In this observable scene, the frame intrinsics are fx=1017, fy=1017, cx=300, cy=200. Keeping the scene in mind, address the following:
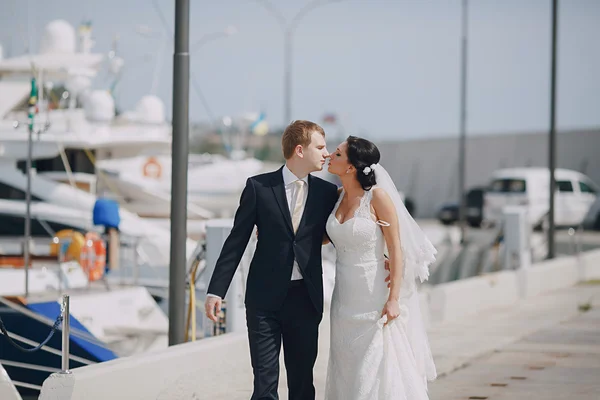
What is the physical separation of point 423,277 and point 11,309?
20.9 feet

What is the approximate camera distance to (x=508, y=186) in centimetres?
3684

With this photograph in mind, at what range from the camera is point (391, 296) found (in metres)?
5.95

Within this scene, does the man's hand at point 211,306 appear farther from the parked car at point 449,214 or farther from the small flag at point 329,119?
the small flag at point 329,119

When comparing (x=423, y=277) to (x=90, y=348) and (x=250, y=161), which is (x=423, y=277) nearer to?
(x=90, y=348)

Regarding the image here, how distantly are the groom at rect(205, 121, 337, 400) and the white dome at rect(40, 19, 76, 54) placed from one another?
18498 millimetres

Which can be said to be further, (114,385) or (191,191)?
(191,191)

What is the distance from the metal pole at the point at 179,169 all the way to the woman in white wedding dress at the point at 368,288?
248 centimetres

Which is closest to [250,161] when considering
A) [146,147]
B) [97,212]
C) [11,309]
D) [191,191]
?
[191,191]

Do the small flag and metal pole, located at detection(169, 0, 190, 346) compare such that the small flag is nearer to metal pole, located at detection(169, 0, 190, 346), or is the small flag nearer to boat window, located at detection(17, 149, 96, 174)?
boat window, located at detection(17, 149, 96, 174)

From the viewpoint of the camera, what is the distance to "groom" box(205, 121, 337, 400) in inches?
231

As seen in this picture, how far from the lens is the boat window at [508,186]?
36.5 m

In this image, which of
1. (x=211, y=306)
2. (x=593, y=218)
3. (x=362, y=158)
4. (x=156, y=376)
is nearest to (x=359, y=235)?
(x=362, y=158)

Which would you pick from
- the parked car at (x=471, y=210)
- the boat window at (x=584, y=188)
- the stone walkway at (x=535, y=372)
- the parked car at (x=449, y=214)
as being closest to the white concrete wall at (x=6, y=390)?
the stone walkway at (x=535, y=372)

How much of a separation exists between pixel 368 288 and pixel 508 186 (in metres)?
31.6
